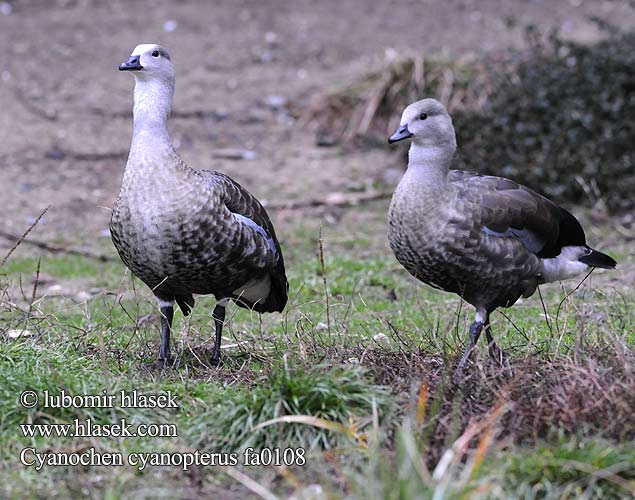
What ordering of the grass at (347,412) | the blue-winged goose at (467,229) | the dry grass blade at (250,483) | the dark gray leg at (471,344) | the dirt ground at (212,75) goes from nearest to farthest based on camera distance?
the dry grass blade at (250,483)
the grass at (347,412)
the dark gray leg at (471,344)
the blue-winged goose at (467,229)
the dirt ground at (212,75)

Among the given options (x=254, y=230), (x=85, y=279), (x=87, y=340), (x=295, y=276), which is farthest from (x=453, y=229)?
(x=85, y=279)

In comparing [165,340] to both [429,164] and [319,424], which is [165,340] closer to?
[319,424]

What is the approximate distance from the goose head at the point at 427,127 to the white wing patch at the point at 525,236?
1.81 ft

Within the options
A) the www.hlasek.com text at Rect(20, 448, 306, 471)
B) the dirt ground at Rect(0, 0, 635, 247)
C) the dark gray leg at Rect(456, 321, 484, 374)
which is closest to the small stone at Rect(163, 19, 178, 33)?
the dirt ground at Rect(0, 0, 635, 247)

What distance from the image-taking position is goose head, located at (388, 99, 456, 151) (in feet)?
19.6

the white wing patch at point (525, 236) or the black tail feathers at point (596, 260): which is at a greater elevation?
the white wing patch at point (525, 236)

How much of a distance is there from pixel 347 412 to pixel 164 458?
792mm

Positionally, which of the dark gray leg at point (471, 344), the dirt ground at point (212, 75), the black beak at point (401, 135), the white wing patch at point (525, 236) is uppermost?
the black beak at point (401, 135)

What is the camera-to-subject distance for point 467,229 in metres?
5.70

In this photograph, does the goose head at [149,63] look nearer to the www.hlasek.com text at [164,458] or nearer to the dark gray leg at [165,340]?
the dark gray leg at [165,340]

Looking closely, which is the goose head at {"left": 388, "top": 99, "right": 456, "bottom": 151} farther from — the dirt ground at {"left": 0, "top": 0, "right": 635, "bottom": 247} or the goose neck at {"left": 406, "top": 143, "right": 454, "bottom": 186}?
the dirt ground at {"left": 0, "top": 0, "right": 635, "bottom": 247}

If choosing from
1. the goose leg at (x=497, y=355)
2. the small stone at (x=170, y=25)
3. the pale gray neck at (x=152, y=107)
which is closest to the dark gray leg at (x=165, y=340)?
the pale gray neck at (x=152, y=107)

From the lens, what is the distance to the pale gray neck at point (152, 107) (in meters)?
5.77

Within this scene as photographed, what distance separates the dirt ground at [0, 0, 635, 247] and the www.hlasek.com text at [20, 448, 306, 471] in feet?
16.5
